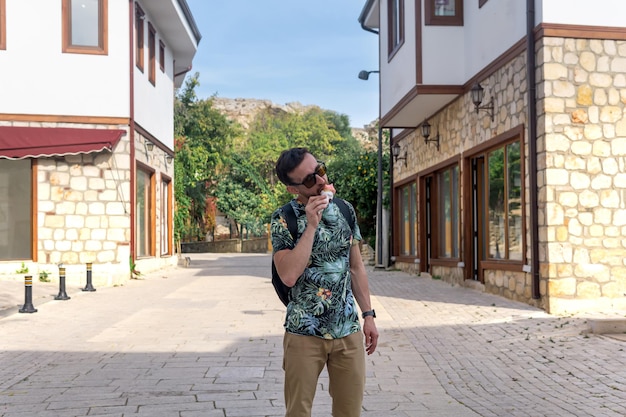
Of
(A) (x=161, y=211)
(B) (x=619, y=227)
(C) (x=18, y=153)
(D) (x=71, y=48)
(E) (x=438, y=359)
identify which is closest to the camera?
(E) (x=438, y=359)

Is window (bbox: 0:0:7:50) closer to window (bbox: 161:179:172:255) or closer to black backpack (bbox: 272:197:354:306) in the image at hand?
window (bbox: 161:179:172:255)

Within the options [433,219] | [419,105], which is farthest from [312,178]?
[433,219]

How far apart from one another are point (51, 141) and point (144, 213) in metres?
4.77

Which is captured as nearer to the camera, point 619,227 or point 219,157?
point 619,227

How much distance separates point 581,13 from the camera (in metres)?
10.6

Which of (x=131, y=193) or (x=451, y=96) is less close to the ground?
(x=451, y=96)

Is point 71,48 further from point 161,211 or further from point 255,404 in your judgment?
point 255,404

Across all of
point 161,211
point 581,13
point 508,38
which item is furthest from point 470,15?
point 161,211

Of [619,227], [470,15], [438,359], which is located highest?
[470,15]

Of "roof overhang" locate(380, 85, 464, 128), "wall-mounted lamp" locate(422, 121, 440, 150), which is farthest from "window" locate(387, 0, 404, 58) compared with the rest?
"wall-mounted lamp" locate(422, 121, 440, 150)

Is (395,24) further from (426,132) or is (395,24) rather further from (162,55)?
(162,55)

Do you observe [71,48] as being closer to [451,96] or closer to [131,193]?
[131,193]

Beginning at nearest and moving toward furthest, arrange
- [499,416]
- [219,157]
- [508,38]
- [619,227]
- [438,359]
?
[499,416]
[438,359]
[619,227]
[508,38]
[219,157]

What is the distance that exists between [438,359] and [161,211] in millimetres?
16706
